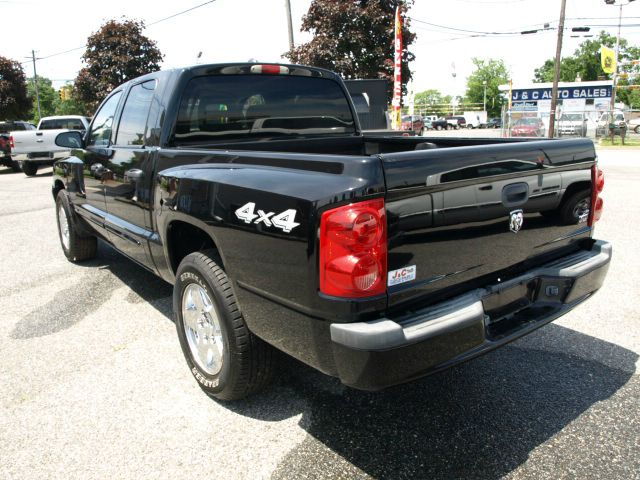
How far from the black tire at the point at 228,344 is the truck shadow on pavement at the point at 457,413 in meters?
0.21

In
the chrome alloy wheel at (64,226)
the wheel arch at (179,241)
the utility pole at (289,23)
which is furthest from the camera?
the utility pole at (289,23)

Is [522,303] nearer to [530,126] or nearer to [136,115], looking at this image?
[136,115]

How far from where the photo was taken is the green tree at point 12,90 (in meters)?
32.4

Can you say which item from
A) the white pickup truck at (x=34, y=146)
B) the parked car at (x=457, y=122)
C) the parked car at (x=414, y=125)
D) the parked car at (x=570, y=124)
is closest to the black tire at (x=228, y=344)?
the white pickup truck at (x=34, y=146)

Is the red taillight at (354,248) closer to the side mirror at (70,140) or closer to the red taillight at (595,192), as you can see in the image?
the red taillight at (595,192)

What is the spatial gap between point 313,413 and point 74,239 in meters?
4.08

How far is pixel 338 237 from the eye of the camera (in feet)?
6.42

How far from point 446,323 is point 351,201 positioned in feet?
2.12

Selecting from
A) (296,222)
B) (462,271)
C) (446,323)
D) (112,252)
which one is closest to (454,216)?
(462,271)

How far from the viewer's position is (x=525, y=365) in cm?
327

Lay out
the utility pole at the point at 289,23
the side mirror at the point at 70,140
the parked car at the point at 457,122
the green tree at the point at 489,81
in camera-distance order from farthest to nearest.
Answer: the green tree at the point at 489,81 → the parked car at the point at 457,122 → the utility pole at the point at 289,23 → the side mirror at the point at 70,140

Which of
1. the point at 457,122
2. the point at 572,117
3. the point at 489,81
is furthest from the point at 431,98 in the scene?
the point at 572,117

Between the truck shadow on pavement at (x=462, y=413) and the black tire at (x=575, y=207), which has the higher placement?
the black tire at (x=575, y=207)

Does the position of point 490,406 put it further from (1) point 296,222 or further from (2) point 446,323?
(1) point 296,222
